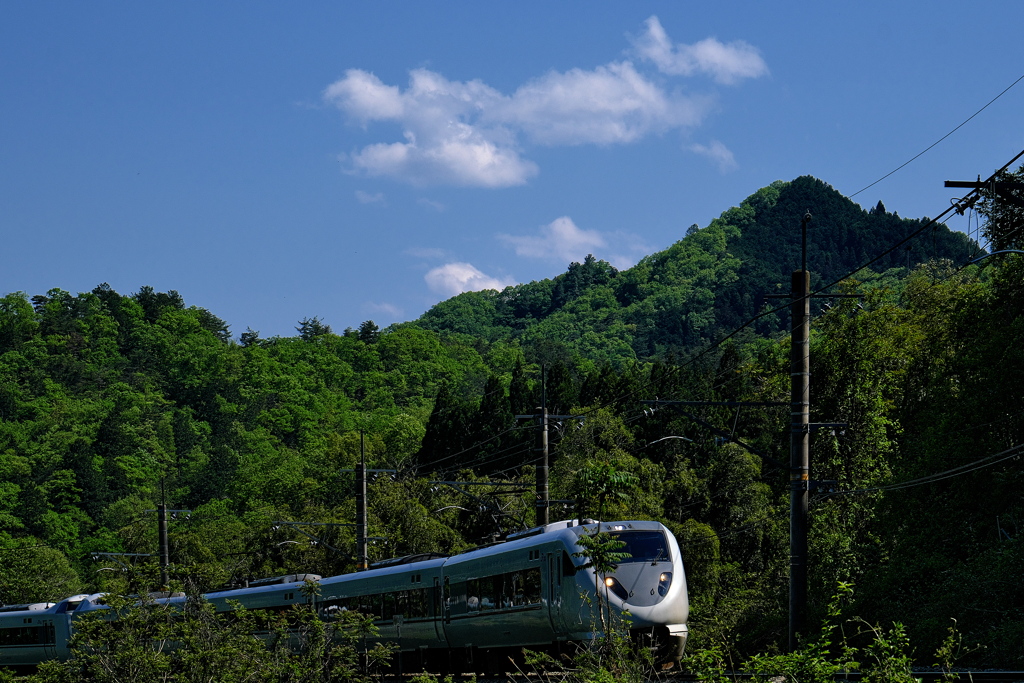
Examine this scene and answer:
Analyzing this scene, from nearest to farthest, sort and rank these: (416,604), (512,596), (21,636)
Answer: (512,596) → (416,604) → (21,636)

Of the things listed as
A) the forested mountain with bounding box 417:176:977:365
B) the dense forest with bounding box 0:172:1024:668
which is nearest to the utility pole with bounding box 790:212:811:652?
the dense forest with bounding box 0:172:1024:668

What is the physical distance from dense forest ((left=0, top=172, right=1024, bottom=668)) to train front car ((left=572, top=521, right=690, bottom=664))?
0.94 m

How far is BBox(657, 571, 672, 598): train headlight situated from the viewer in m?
22.0

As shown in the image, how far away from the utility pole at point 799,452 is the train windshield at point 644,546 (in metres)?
2.45

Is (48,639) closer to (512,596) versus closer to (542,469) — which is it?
(542,469)

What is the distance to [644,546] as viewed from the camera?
2245 centimetres

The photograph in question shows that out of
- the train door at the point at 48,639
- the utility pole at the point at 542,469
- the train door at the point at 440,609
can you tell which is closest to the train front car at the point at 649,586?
the train door at the point at 440,609

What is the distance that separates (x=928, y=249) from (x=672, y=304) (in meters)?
35.3

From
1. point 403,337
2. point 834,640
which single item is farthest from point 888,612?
point 403,337

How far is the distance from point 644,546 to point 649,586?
767 millimetres

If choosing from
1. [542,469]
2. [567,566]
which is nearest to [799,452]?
[567,566]

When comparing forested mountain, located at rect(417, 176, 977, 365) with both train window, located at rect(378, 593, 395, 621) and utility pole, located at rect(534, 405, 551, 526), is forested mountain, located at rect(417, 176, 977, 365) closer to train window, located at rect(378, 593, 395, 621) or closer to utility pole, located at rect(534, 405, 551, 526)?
Answer: utility pole, located at rect(534, 405, 551, 526)

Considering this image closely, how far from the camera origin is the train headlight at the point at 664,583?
867 inches

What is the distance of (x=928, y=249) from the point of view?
166250mm
